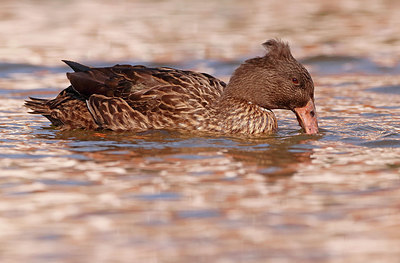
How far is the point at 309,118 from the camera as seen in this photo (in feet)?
32.8

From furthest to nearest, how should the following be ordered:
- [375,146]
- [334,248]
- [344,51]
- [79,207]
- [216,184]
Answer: [344,51] → [375,146] → [216,184] → [79,207] → [334,248]

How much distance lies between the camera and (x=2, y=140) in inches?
383

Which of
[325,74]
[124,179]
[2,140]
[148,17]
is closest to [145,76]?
[2,140]

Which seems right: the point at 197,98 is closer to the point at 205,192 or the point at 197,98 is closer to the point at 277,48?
the point at 277,48

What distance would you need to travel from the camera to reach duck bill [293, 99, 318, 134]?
32.7 ft

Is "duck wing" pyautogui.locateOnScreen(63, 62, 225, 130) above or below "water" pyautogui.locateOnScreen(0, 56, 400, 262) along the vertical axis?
above

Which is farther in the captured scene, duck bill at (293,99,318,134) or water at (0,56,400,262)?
duck bill at (293,99,318,134)

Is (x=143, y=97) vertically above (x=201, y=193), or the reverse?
(x=143, y=97)

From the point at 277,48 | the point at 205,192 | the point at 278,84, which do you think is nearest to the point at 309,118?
the point at 278,84

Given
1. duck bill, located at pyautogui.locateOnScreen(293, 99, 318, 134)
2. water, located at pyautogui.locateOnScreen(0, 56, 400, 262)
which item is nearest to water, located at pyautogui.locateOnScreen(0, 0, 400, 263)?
water, located at pyautogui.locateOnScreen(0, 56, 400, 262)

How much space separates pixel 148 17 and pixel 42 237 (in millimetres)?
14636

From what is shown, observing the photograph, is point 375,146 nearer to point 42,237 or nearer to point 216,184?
point 216,184

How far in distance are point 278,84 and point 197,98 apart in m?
1.01

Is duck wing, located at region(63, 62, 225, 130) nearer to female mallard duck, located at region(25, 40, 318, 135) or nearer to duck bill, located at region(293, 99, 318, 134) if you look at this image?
female mallard duck, located at region(25, 40, 318, 135)
